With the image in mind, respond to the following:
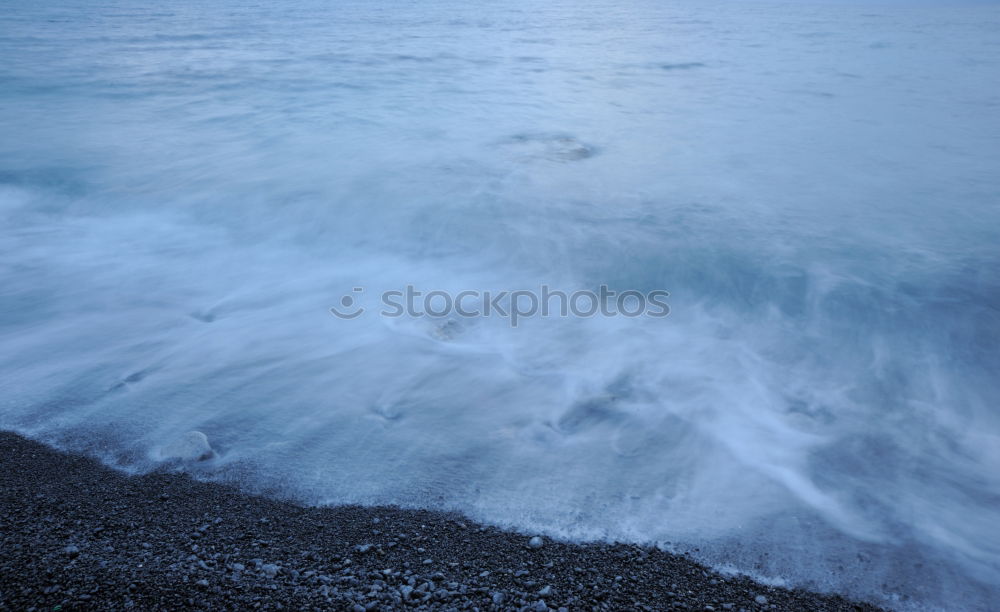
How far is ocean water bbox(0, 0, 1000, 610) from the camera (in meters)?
2.59

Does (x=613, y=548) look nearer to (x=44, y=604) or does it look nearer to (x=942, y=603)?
(x=942, y=603)

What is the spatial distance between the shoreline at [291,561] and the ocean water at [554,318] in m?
0.14

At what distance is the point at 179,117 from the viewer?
29.5ft

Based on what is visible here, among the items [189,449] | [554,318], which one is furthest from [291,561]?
[554,318]

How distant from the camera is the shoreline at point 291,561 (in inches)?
76.2

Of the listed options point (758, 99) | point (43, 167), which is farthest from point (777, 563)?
point (758, 99)

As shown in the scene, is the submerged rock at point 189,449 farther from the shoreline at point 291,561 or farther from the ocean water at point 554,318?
the shoreline at point 291,561

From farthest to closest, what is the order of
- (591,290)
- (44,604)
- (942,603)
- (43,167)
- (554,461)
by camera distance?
(43,167) → (591,290) → (554,461) → (942,603) → (44,604)

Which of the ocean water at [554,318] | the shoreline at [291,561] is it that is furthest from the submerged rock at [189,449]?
the shoreline at [291,561]

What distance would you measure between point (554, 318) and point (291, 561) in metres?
2.47

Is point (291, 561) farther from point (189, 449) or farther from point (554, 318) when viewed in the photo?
point (554, 318)

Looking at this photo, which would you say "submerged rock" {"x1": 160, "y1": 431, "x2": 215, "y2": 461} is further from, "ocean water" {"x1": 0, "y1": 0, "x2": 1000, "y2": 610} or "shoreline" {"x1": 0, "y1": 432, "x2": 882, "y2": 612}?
"shoreline" {"x1": 0, "y1": 432, "x2": 882, "y2": 612}

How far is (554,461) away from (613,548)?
56 centimetres

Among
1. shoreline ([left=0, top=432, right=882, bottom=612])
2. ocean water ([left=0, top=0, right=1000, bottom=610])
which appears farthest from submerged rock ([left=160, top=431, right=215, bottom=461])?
shoreline ([left=0, top=432, right=882, bottom=612])
